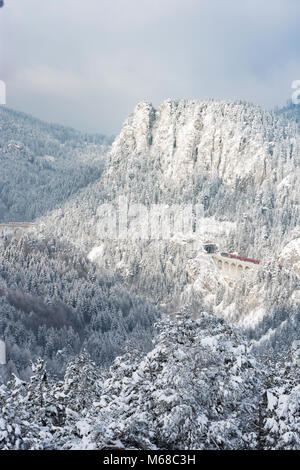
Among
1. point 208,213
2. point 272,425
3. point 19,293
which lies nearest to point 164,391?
point 272,425

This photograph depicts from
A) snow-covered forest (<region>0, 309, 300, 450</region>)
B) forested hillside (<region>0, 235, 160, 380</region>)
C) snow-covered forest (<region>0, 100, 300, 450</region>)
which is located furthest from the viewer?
forested hillside (<region>0, 235, 160, 380</region>)

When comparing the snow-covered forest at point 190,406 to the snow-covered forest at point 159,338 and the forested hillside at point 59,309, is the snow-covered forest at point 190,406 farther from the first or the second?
the forested hillside at point 59,309

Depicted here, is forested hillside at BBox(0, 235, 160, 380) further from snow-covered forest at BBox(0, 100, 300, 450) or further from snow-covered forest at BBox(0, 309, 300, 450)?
snow-covered forest at BBox(0, 309, 300, 450)

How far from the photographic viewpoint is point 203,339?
19.5 meters

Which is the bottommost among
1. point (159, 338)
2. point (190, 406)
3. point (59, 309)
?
point (59, 309)

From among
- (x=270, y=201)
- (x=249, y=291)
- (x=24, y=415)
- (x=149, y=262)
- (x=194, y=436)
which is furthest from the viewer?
(x=270, y=201)

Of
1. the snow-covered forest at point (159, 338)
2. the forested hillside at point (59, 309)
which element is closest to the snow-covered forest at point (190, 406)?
the snow-covered forest at point (159, 338)

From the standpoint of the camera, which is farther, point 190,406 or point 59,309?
point 59,309

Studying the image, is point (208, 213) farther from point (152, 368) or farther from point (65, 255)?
point (152, 368)

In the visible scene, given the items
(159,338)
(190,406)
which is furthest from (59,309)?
(190,406)

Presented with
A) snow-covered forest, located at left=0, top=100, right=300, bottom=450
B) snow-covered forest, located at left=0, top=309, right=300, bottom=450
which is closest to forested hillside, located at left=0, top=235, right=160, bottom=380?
snow-covered forest, located at left=0, top=100, right=300, bottom=450

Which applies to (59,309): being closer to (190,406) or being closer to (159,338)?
(159,338)

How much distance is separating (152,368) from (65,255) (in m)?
130

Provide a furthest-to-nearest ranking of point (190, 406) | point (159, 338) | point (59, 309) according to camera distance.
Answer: point (59, 309), point (159, 338), point (190, 406)
